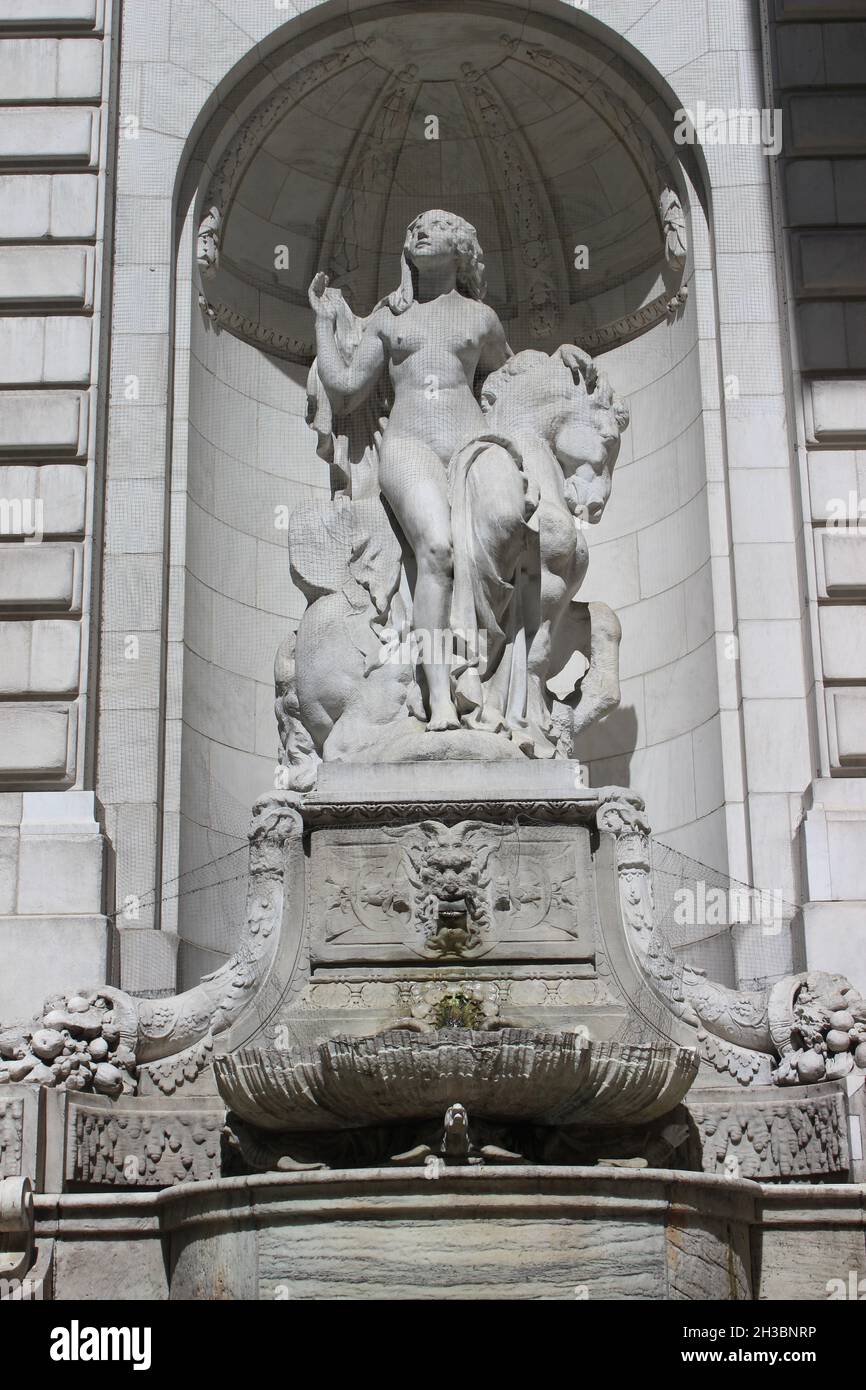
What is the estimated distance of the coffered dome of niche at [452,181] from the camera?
13.4 m

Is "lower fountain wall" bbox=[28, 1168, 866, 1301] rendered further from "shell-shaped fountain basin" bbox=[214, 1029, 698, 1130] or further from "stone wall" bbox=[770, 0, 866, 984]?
"stone wall" bbox=[770, 0, 866, 984]

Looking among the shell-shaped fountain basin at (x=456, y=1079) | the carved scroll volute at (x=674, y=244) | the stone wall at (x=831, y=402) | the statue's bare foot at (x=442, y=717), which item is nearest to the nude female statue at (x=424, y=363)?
the statue's bare foot at (x=442, y=717)

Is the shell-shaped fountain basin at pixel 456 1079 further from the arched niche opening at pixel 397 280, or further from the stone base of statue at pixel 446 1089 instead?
the arched niche opening at pixel 397 280

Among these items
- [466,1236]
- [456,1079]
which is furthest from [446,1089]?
[466,1236]

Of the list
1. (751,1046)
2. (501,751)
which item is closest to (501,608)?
(501,751)

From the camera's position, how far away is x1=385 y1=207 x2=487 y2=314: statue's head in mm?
11883

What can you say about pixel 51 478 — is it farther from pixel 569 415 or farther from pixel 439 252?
pixel 569 415

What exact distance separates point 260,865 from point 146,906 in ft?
4.85

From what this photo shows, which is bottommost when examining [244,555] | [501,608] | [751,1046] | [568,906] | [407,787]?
[751,1046]

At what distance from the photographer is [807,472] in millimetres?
11984

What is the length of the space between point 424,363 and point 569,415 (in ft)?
3.14

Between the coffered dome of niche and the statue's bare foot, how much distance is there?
3923 millimetres

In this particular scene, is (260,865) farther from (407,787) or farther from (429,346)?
(429,346)

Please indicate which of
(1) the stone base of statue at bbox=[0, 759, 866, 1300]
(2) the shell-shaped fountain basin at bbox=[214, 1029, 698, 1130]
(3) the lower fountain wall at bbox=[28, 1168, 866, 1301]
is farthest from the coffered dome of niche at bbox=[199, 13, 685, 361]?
(3) the lower fountain wall at bbox=[28, 1168, 866, 1301]
